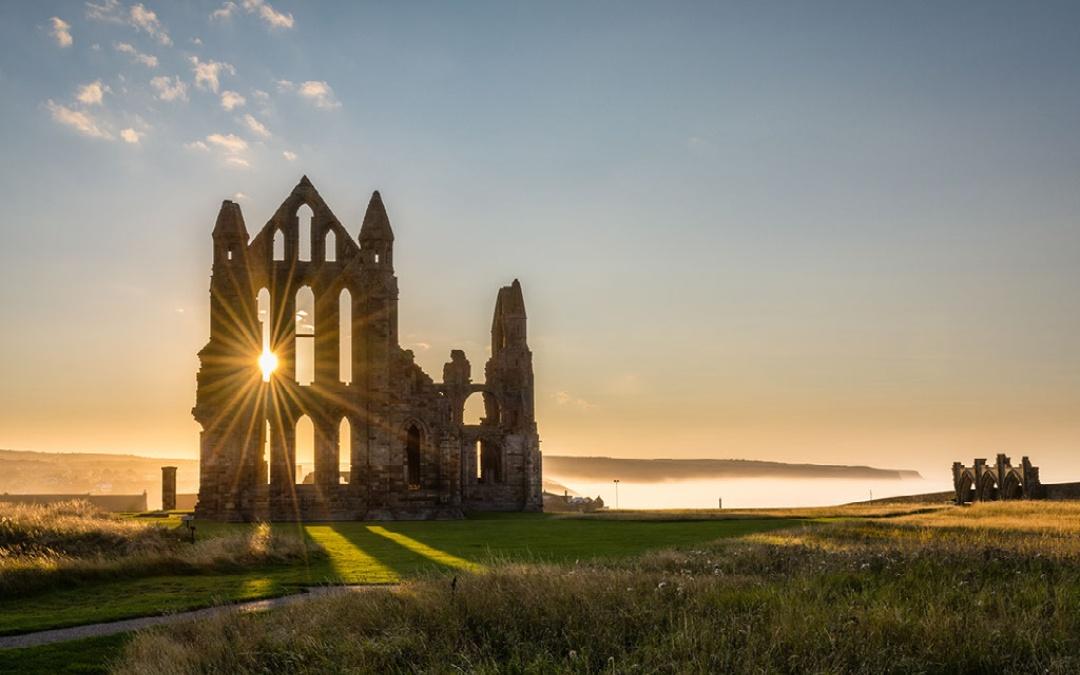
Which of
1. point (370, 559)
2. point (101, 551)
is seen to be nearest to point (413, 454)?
point (370, 559)

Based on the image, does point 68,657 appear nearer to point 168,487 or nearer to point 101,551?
point 101,551

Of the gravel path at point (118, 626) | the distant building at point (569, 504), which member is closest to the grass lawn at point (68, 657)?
the gravel path at point (118, 626)

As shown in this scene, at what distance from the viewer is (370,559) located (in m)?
24.6

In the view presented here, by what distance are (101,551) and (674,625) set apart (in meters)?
15.7

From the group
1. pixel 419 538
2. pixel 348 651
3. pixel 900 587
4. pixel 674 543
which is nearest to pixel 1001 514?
pixel 674 543

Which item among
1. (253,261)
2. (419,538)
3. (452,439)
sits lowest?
(419,538)

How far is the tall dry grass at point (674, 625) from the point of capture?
1048 cm

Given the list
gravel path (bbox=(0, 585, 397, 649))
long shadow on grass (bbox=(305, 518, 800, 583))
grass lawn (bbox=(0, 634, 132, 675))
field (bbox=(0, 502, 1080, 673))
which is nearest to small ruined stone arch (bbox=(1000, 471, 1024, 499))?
long shadow on grass (bbox=(305, 518, 800, 583))

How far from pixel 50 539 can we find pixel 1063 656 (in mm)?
20472

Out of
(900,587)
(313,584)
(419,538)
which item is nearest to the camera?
(900,587)

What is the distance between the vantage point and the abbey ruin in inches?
1832

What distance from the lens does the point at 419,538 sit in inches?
1289

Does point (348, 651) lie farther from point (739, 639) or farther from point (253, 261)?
point (253, 261)

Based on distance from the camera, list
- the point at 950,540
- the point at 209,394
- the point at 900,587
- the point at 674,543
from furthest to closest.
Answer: the point at 209,394
the point at 674,543
the point at 950,540
the point at 900,587
